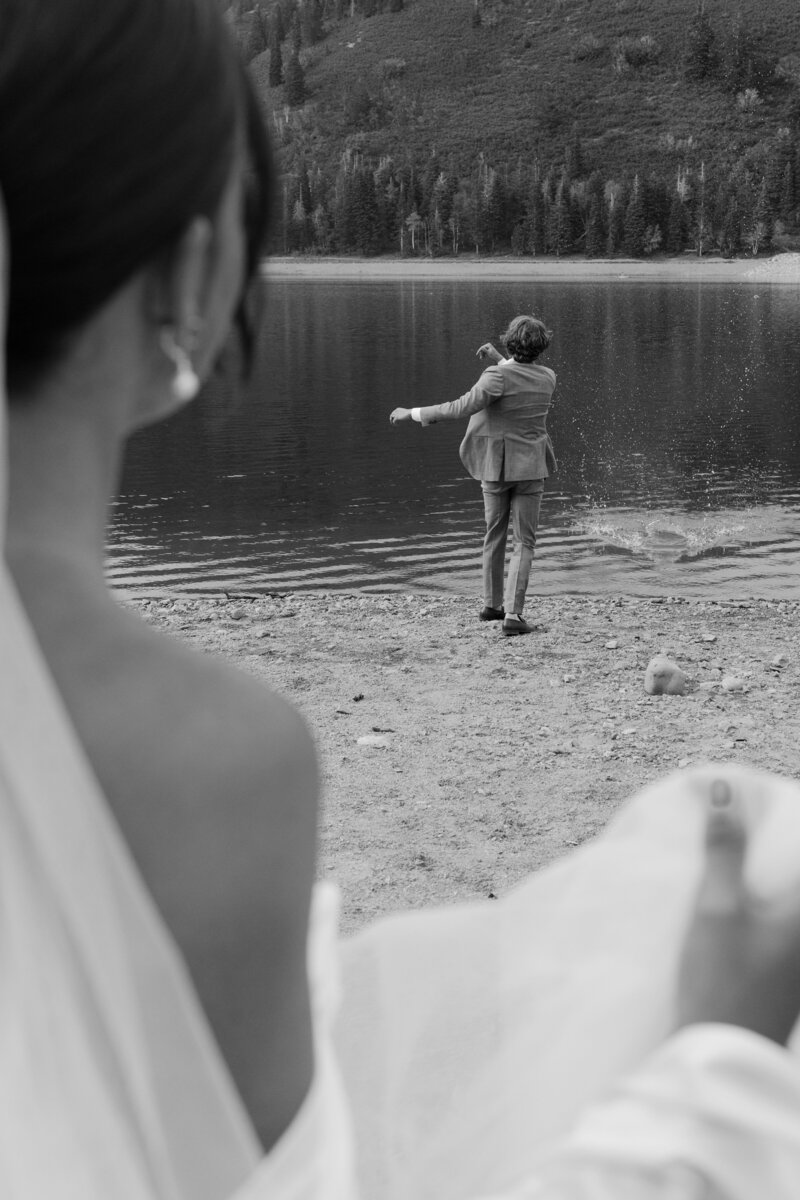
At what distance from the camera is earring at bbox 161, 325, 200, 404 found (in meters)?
1.08

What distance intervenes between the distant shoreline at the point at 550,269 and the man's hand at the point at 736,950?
416 ft

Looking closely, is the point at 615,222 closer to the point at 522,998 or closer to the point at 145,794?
the point at 522,998

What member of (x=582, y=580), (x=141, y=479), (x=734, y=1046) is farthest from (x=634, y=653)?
(x=141, y=479)

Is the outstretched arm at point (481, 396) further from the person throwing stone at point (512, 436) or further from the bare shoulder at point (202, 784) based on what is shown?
the bare shoulder at point (202, 784)

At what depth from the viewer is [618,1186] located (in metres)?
1.14

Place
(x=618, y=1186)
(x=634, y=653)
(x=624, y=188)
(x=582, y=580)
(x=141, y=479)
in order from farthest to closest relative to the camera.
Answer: (x=624, y=188)
(x=141, y=479)
(x=582, y=580)
(x=634, y=653)
(x=618, y=1186)

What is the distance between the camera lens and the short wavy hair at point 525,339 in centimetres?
928

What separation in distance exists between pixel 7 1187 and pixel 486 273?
139299 millimetres

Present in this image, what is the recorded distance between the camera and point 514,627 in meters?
9.70

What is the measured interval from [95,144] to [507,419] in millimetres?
8656

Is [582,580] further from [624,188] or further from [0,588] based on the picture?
[624,188]

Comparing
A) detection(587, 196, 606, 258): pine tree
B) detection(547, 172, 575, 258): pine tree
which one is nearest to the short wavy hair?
detection(587, 196, 606, 258): pine tree

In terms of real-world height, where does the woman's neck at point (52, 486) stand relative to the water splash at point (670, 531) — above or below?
above

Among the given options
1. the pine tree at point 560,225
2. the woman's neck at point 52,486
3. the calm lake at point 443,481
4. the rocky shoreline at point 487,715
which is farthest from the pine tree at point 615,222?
the woman's neck at point 52,486
